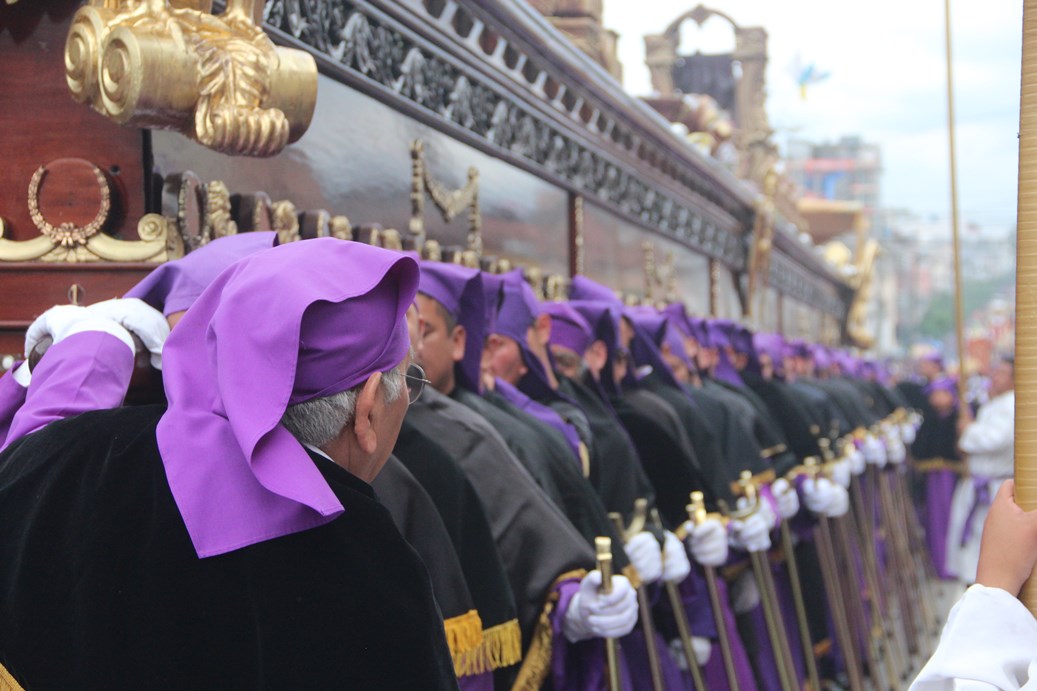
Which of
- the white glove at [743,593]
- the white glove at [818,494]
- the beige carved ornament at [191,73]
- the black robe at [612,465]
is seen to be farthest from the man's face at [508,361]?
the white glove at [818,494]

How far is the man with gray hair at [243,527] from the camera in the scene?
199 cm

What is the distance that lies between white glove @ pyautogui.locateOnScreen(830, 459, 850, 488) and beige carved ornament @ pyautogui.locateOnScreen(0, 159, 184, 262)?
667 centimetres

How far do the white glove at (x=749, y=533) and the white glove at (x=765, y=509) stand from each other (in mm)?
118

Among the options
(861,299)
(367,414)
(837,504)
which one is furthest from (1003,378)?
(861,299)

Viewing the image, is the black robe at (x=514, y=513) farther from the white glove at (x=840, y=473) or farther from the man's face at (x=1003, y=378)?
the man's face at (x=1003, y=378)

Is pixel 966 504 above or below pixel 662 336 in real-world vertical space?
below

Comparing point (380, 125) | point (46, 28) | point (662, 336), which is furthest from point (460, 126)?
point (46, 28)

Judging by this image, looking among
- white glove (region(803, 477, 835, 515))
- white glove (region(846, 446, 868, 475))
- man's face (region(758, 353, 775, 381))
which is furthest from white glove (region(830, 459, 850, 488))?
man's face (region(758, 353, 775, 381))

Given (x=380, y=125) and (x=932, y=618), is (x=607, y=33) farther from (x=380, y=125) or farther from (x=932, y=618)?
(x=932, y=618)

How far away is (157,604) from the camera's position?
1984 millimetres

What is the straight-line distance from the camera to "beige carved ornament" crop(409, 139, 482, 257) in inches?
214

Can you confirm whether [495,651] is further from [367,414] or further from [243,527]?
[243,527]

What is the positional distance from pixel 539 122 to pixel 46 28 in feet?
12.4

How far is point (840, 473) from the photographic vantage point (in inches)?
380
